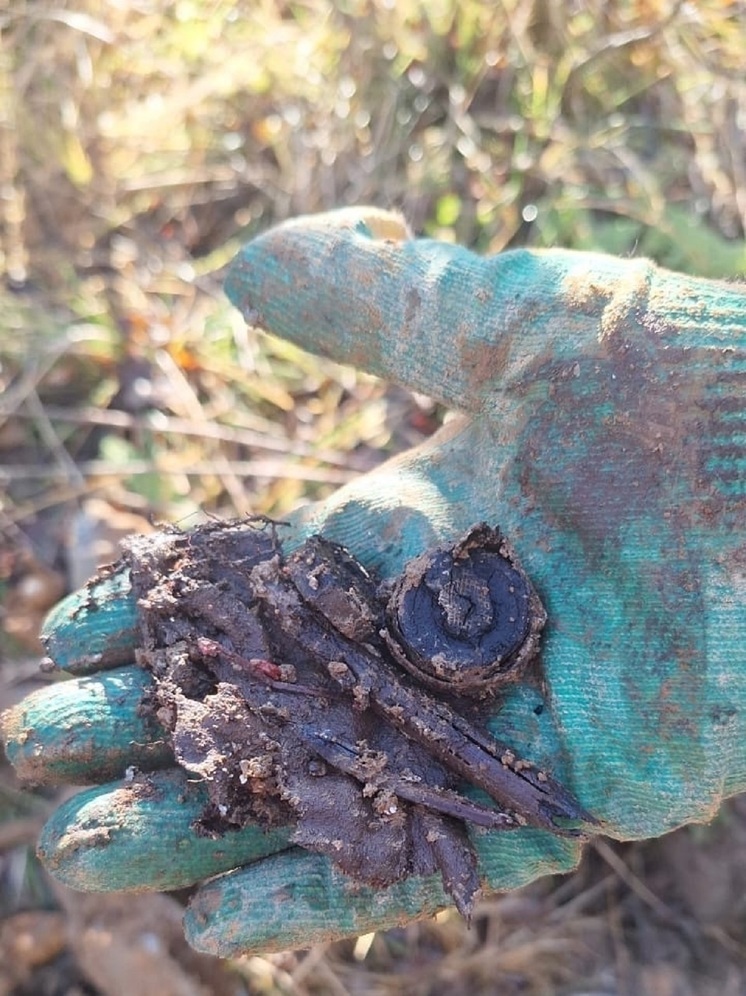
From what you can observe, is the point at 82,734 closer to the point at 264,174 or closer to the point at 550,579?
the point at 550,579

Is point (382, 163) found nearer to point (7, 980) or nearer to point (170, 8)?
point (170, 8)

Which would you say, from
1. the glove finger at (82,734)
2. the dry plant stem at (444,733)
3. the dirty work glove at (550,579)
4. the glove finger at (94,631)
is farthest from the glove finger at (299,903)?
the glove finger at (94,631)

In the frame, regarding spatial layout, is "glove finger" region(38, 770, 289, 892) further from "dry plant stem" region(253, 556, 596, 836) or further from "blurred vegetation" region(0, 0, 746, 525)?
"blurred vegetation" region(0, 0, 746, 525)

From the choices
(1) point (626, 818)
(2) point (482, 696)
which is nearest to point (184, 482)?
(2) point (482, 696)

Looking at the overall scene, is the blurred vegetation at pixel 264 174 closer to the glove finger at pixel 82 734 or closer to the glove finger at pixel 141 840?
the glove finger at pixel 82 734

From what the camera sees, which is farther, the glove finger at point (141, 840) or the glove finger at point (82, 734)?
the glove finger at point (82, 734)
